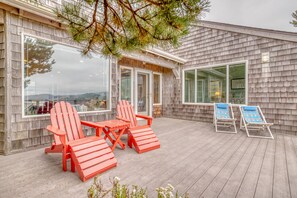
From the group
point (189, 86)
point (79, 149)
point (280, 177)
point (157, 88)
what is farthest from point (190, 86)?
point (79, 149)

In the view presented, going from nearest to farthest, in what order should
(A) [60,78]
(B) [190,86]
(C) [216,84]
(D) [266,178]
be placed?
(D) [266,178] < (A) [60,78] < (C) [216,84] < (B) [190,86]

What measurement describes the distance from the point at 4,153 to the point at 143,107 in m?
4.48

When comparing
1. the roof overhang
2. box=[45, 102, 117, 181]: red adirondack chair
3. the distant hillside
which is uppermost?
the roof overhang

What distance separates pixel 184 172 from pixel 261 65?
4.40m

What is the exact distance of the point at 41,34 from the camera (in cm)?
293

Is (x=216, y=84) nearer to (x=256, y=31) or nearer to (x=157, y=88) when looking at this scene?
(x=256, y=31)

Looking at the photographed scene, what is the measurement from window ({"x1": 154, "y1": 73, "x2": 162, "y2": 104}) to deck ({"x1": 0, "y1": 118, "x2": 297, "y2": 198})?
4.08 m

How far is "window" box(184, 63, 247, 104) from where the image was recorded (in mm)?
5152

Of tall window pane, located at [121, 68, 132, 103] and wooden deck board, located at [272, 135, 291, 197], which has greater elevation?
tall window pane, located at [121, 68, 132, 103]

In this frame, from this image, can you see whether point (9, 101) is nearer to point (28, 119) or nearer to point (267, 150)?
point (28, 119)

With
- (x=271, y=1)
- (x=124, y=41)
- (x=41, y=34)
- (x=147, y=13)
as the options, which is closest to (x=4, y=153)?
(x=41, y=34)

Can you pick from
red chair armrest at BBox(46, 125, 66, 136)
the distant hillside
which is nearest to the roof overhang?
the distant hillside

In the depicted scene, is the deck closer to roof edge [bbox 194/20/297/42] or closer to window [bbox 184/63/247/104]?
window [bbox 184/63/247/104]

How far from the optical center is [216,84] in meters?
5.70
